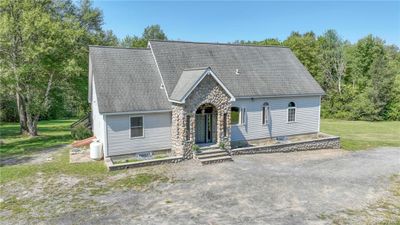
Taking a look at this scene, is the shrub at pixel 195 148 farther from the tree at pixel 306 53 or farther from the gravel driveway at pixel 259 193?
the tree at pixel 306 53

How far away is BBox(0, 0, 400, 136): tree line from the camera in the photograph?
2402 cm

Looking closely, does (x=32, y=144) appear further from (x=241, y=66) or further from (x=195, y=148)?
(x=241, y=66)

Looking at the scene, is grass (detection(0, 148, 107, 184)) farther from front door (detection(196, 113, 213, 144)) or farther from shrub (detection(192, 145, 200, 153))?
front door (detection(196, 113, 213, 144))

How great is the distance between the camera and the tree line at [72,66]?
78.8 feet

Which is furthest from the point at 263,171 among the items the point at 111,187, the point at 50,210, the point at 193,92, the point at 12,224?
the point at 12,224

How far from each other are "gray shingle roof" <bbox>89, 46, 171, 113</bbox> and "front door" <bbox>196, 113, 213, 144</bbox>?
237 cm

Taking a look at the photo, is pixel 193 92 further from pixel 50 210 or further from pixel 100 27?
pixel 100 27

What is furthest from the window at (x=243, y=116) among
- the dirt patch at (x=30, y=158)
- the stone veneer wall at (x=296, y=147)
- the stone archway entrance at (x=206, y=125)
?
the dirt patch at (x=30, y=158)

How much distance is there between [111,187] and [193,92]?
22.5ft

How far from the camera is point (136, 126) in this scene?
17.6 meters

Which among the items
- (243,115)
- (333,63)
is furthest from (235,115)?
(333,63)

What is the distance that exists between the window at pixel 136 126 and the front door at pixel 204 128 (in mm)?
3607

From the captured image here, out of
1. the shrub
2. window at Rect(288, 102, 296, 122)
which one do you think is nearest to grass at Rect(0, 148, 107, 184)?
the shrub

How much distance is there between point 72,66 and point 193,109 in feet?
42.4
